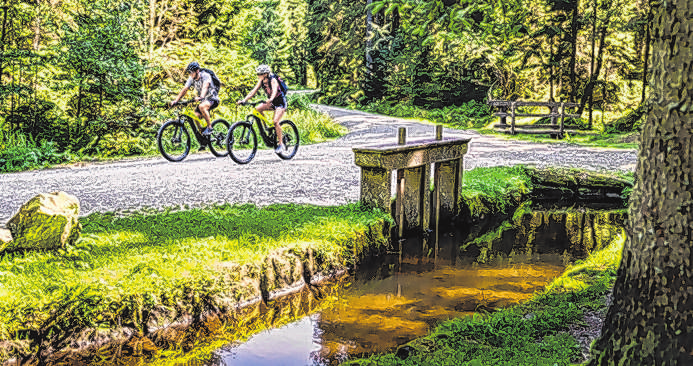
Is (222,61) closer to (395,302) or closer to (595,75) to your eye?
(395,302)

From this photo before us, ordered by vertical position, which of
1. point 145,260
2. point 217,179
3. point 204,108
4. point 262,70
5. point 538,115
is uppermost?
point 262,70

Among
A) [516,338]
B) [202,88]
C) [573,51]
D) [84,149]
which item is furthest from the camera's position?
[573,51]

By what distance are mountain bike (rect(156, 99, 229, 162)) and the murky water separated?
5.47 m

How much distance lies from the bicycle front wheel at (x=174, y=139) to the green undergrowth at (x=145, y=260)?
4.29 meters

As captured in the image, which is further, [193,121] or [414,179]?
[193,121]

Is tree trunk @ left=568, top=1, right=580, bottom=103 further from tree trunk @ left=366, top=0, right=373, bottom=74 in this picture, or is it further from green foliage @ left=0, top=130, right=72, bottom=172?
green foliage @ left=0, top=130, right=72, bottom=172

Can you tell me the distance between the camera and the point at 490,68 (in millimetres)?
29031

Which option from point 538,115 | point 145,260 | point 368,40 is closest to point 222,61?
point 538,115

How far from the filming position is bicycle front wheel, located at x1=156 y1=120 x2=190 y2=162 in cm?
1177

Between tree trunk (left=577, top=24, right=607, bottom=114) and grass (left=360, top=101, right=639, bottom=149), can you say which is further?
tree trunk (left=577, top=24, right=607, bottom=114)

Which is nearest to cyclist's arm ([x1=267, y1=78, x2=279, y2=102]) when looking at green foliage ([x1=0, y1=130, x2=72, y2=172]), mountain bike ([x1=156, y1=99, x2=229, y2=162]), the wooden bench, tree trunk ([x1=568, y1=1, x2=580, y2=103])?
mountain bike ([x1=156, y1=99, x2=229, y2=162])

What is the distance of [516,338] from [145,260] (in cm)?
323

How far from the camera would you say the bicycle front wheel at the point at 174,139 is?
11.8 meters

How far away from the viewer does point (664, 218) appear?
9.92 feet
